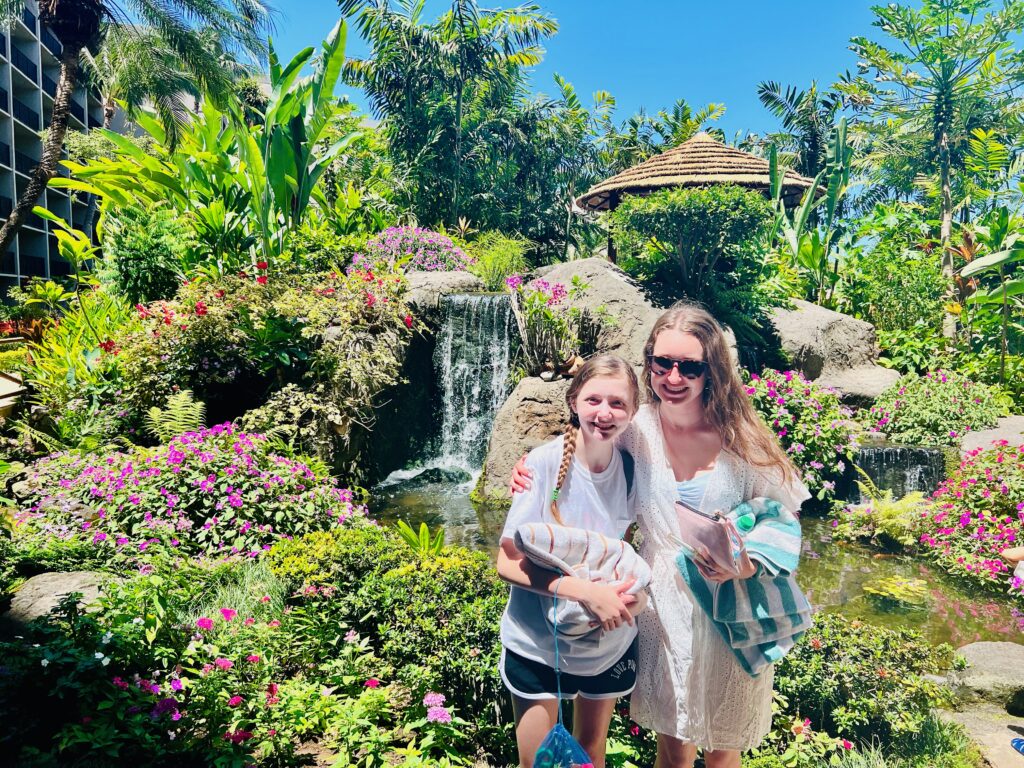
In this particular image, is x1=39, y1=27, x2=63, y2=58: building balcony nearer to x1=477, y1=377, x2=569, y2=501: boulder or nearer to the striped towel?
x1=477, y1=377, x2=569, y2=501: boulder

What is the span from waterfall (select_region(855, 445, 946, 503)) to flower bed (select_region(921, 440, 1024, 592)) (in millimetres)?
1053

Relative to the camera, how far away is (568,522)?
1.93 metres

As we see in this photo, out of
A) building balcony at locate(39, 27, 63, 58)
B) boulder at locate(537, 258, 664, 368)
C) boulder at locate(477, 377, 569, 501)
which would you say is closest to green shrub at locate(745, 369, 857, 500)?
boulder at locate(537, 258, 664, 368)

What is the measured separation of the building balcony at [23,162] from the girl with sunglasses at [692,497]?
2908 centimetres

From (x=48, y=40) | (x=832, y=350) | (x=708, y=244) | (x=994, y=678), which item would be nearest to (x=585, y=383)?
(x=994, y=678)

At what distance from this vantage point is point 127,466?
5.15 meters

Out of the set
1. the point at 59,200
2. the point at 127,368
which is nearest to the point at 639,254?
the point at 127,368

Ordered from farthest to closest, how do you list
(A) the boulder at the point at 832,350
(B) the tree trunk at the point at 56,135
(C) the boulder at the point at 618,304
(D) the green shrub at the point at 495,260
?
(B) the tree trunk at the point at 56,135 < (D) the green shrub at the point at 495,260 < (A) the boulder at the point at 832,350 < (C) the boulder at the point at 618,304

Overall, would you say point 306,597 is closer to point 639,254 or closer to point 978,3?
point 639,254

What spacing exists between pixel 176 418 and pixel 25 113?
26.0m

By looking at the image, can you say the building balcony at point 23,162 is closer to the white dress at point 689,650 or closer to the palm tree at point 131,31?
the palm tree at point 131,31

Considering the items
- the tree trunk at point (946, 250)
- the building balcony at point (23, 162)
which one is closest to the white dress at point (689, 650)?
the tree trunk at point (946, 250)

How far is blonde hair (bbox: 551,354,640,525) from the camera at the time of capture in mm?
1931

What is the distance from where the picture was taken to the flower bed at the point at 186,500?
4.69 m
